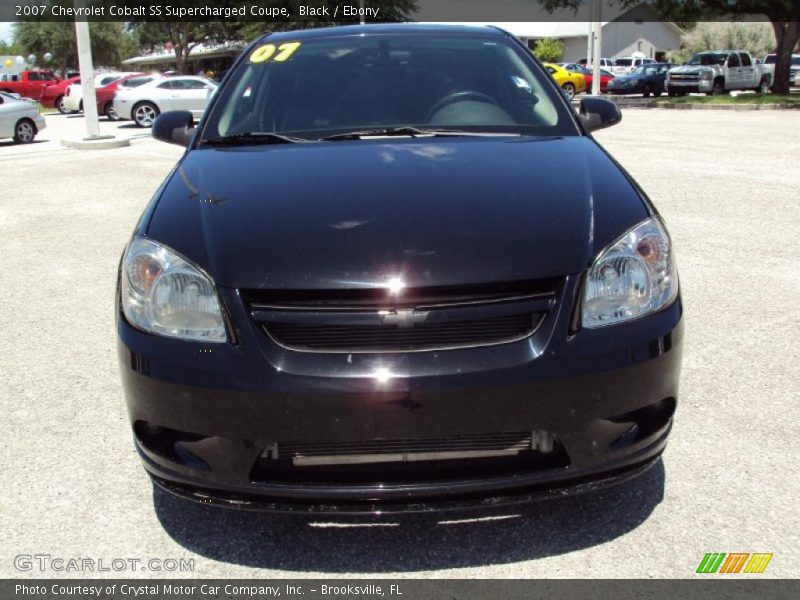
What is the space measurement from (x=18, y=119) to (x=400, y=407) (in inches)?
686

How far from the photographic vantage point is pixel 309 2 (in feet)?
126

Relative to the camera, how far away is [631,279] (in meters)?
2.28

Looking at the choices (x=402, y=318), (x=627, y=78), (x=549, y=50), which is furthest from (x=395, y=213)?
(x=549, y=50)

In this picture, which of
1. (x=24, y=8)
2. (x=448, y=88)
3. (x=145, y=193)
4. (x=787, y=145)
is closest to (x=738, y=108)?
(x=787, y=145)

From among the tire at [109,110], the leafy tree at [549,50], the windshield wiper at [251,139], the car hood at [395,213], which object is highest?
the leafy tree at [549,50]

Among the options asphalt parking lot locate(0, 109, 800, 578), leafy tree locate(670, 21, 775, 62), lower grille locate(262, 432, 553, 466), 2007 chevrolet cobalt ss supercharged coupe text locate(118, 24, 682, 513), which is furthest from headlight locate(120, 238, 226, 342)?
leafy tree locate(670, 21, 775, 62)

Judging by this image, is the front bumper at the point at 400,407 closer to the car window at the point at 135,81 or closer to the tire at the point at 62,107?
the car window at the point at 135,81

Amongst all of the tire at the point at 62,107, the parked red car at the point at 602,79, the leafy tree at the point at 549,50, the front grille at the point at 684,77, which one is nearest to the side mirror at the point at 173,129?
the tire at the point at 62,107

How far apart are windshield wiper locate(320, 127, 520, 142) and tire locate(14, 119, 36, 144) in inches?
636

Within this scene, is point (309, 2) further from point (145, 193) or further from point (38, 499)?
point (38, 499)

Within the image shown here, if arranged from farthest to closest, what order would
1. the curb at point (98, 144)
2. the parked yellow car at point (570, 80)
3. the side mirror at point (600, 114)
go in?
the parked yellow car at point (570, 80) → the curb at point (98, 144) → the side mirror at point (600, 114)

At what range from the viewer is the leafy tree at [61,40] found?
59.3 meters

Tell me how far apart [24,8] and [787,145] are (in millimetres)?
51998

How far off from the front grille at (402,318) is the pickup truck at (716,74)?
112ft
